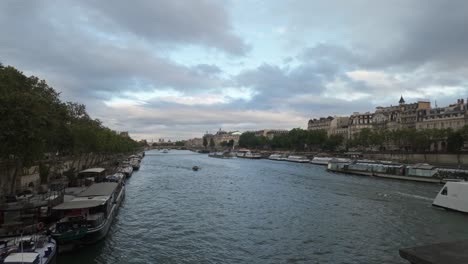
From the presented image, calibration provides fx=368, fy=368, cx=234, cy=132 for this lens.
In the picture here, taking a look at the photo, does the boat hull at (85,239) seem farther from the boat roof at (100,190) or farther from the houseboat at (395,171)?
the houseboat at (395,171)

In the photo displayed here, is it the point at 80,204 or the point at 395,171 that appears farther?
the point at 395,171

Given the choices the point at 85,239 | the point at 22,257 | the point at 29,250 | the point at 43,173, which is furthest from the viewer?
the point at 43,173

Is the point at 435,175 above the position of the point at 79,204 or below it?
above

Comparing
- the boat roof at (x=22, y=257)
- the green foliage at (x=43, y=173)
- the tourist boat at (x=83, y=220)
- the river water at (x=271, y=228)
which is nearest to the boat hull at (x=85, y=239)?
the tourist boat at (x=83, y=220)

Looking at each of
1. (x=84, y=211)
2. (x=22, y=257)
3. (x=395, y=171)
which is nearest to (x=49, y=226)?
(x=84, y=211)

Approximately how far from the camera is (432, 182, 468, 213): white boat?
1454 inches

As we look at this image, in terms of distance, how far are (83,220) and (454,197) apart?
35.5 metres

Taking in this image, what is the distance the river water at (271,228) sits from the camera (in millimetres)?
23859

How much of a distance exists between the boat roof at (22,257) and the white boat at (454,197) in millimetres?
37730

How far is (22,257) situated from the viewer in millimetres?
17594

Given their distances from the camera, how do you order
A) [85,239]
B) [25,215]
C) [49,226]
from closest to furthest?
[85,239] → [49,226] → [25,215]

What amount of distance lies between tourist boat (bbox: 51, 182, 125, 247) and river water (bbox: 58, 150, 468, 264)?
843 mm

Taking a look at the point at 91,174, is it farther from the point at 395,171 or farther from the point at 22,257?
the point at 395,171

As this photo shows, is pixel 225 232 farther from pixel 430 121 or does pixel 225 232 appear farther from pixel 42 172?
pixel 430 121
